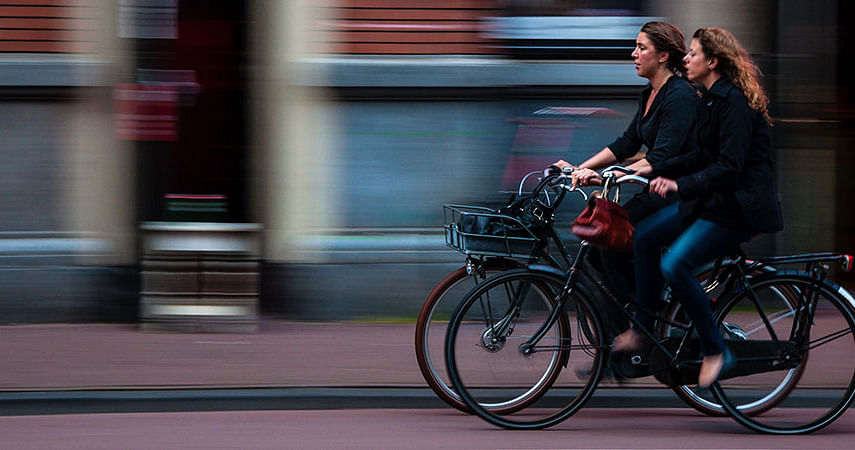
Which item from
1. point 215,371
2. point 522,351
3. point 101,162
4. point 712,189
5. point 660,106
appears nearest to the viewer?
point 712,189

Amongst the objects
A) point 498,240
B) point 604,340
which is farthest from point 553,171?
point 604,340

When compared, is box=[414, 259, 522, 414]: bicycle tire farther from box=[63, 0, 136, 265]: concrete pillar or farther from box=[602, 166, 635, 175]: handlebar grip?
box=[63, 0, 136, 265]: concrete pillar

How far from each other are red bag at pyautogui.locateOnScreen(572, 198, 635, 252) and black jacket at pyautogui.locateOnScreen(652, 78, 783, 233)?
272 millimetres

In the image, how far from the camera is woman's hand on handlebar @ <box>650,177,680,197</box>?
4.60 m

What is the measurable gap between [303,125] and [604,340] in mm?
3536

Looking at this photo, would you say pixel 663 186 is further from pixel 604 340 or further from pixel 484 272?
pixel 484 272

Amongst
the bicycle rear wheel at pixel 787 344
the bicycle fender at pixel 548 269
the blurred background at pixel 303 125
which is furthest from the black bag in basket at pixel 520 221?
the blurred background at pixel 303 125

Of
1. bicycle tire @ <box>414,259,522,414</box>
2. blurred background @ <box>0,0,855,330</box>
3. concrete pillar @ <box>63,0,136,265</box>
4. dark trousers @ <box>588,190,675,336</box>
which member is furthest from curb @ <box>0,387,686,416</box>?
concrete pillar @ <box>63,0,136,265</box>

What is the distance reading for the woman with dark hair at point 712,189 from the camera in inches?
180

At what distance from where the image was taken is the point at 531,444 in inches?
183

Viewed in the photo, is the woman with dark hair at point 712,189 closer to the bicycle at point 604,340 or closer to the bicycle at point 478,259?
the bicycle at point 604,340

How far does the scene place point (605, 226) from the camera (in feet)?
15.3

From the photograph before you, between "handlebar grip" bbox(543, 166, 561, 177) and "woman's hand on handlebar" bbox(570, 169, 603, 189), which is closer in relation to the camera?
"woman's hand on handlebar" bbox(570, 169, 603, 189)

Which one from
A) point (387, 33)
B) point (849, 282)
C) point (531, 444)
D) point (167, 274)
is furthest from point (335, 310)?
point (849, 282)
